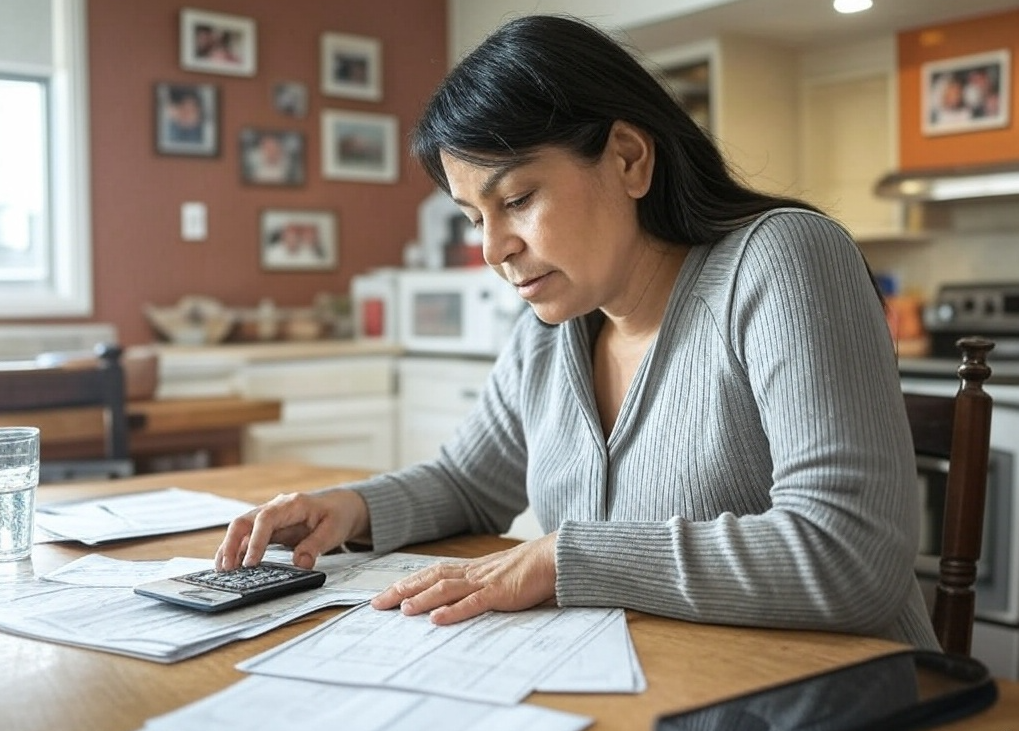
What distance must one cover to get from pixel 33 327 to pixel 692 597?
327cm

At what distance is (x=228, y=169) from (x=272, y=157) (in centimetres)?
19

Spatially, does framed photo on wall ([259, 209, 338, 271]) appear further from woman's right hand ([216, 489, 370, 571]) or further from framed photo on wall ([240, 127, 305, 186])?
woman's right hand ([216, 489, 370, 571])

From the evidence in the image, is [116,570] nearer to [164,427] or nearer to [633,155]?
[633,155]

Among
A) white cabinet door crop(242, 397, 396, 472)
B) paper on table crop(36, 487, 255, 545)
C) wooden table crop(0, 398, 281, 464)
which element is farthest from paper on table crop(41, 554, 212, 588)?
white cabinet door crop(242, 397, 396, 472)

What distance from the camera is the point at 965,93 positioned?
3.53 meters

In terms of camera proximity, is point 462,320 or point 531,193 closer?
point 531,193

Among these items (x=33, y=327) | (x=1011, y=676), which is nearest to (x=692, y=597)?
(x=1011, y=676)

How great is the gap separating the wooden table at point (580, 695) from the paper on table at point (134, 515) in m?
0.39

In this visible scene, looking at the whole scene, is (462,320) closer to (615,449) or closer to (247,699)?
(615,449)

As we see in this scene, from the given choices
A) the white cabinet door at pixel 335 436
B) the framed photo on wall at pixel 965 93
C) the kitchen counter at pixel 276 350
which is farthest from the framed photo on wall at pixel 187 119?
the framed photo on wall at pixel 965 93

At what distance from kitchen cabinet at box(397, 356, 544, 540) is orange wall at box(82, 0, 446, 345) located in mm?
A: 706

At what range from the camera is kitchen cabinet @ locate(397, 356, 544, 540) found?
12.4 feet

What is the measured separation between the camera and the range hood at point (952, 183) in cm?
343

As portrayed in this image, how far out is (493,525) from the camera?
4.47ft
